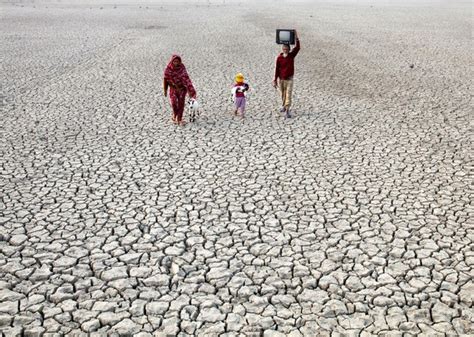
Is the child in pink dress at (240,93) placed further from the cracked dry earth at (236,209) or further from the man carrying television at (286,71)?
the man carrying television at (286,71)

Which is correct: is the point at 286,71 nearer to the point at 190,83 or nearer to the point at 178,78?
Answer: the point at 190,83

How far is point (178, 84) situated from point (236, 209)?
13.1 ft

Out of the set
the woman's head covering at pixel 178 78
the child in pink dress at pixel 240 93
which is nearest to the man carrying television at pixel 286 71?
the child in pink dress at pixel 240 93

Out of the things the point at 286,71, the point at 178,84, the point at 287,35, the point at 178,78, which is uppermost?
the point at 287,35

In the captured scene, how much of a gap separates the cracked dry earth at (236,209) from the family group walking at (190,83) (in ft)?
1.41

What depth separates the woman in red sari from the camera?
9031 mm

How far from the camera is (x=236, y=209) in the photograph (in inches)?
239

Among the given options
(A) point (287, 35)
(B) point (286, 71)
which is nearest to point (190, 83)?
(B) point (286, 71)

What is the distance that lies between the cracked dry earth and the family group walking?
429mm

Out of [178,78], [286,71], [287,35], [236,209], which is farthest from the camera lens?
[286,71]

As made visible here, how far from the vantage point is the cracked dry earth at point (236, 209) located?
4316mm

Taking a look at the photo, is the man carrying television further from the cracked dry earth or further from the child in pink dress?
the child in pink dress

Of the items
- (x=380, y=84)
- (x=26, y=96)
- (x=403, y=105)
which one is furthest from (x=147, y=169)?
(x=380, y=84)

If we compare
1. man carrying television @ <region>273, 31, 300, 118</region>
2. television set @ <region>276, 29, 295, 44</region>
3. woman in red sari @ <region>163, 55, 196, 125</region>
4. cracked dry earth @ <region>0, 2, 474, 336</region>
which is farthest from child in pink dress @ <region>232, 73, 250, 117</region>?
television set @ <region>276, 29, 295, 44</region>
